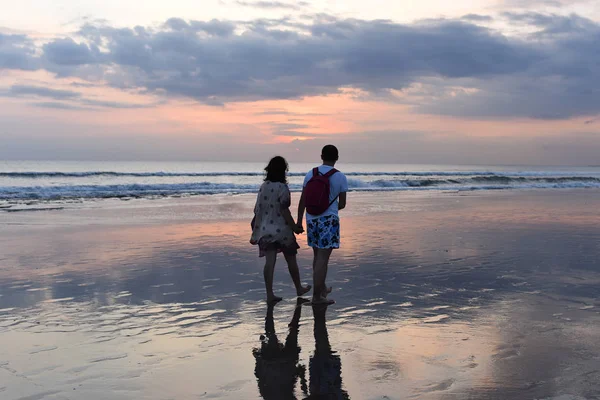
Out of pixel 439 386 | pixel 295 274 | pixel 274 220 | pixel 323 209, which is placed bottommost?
pixel 439 386

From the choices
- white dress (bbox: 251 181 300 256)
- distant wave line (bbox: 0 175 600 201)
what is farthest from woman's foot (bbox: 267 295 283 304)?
distant wave line (bbox: 0 175 600 201)

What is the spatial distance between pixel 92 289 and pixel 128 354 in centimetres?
271

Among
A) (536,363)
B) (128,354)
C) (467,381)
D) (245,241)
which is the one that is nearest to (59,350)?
(128,354)

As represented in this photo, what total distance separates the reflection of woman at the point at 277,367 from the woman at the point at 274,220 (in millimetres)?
1300

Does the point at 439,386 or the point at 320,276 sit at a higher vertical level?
the point at 320,276

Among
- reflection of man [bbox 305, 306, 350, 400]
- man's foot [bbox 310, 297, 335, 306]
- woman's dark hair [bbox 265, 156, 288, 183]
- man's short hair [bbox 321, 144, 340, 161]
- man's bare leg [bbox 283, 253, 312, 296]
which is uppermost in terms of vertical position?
man's short hair [bbox 321, 144, 340, 161]

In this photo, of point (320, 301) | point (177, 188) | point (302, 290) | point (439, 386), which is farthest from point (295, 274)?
point (177, 188)

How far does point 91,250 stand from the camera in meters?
10.0

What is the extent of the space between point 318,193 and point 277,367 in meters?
2.44

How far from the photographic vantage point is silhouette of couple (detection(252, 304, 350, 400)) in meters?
3.86

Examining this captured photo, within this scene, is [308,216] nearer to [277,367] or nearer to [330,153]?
[330,153]

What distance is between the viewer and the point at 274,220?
21.7 feet

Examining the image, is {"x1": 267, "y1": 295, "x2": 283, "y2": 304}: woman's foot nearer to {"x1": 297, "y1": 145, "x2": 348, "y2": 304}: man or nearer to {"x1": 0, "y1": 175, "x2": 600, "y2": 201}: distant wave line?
{"x1": 297, "y1": 145, "x2": 348, "y2": 304}: man

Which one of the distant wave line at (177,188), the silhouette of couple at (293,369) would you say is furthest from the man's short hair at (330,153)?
the distant wave line at (177,188)
